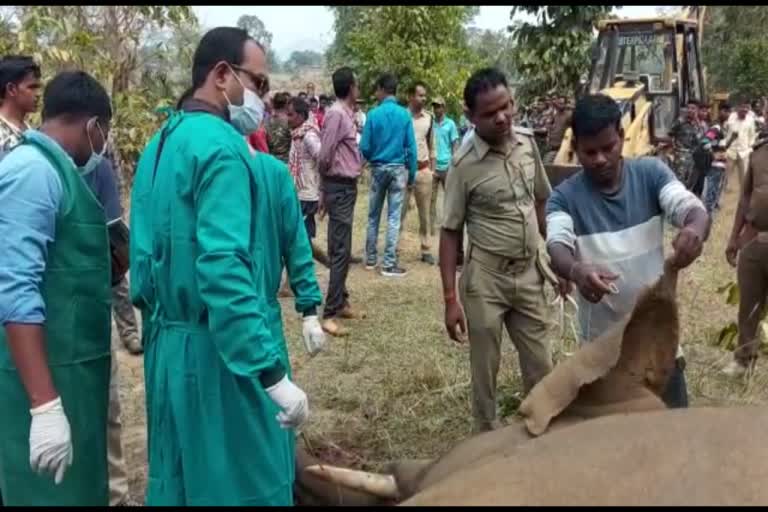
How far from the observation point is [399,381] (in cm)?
518

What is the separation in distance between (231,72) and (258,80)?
85 mm

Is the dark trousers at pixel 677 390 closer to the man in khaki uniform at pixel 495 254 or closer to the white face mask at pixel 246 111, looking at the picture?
the man in khaki uniform at pixel 495 254

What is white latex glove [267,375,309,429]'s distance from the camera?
226 cm

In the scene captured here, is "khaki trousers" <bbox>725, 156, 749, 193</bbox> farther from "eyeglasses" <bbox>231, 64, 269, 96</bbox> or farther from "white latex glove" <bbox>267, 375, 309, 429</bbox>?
"white latex glove" <bbox>267, 375, 309, 429</bbox>

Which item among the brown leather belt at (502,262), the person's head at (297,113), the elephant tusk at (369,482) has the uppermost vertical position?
the person's head at (297,113)

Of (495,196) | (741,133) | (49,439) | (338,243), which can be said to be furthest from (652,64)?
(49,439)

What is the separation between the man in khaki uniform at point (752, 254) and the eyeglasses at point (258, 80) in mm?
3336

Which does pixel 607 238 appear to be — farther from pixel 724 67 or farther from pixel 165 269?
pixel 724 67

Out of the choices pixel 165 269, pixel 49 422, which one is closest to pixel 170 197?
pixel 165 269

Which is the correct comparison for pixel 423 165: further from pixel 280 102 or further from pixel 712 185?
pixel 712 185

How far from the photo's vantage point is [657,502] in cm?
170

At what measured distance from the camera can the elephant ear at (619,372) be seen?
221 centimetres

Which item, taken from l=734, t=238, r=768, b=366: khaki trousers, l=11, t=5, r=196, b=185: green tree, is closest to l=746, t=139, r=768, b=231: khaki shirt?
l=734, t=238, r=768, b=366: khaki trousers

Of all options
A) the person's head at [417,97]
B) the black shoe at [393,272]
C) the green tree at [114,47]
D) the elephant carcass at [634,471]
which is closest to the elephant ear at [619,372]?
the elephant carcass at [634,471]
